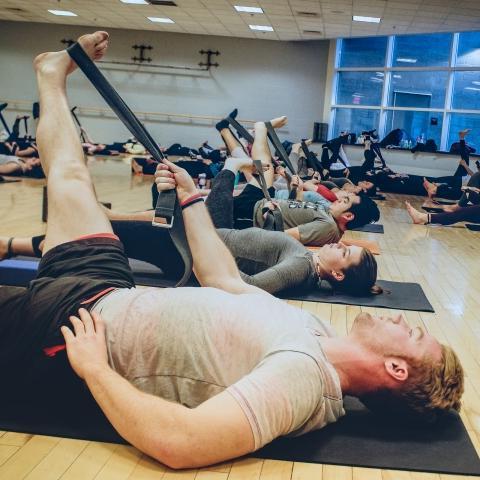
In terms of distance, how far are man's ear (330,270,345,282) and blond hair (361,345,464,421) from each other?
1545 millimetres

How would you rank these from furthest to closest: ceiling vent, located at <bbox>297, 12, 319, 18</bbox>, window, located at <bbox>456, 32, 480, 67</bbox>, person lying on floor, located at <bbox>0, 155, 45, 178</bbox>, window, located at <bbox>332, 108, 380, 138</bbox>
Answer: window, located at <bbox>332, 108, 380, 138</bbox> → window, located at <bbox>456, 32, 480, 67</bbox> → ceiling vent, located at <bbox>297, 12, 319, 18</bbox> → person lying on floor, located at <bbox>0, 155, 45, 178</bbox>

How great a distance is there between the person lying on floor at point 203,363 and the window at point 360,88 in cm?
1196

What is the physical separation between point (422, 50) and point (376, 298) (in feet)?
33.2

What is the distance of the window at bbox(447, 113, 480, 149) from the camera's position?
11.6 m

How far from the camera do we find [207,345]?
1.47m

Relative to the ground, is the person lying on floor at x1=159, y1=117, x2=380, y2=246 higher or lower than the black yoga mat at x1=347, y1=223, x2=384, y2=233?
higher

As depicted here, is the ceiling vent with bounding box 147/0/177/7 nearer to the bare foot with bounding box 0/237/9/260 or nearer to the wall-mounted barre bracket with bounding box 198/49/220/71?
the wall-mounted barre bracket with bounding box 198/49/220/71

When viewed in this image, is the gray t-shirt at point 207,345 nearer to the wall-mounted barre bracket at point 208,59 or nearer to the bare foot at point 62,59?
the bare foot at point 62,59

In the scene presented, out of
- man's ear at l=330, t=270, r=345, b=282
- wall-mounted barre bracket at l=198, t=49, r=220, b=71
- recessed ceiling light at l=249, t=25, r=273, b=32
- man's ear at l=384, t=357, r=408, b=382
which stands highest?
recessed ceiling light at l=249, t=25, r=273, b=32

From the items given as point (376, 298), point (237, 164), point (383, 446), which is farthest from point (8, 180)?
point (383, 446)

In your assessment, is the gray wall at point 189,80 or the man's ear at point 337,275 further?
the gray wall at point 189,80

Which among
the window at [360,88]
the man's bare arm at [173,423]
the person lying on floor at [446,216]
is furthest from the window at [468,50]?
the man's bare arm at [173,423]

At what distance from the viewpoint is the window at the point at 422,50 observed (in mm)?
11844

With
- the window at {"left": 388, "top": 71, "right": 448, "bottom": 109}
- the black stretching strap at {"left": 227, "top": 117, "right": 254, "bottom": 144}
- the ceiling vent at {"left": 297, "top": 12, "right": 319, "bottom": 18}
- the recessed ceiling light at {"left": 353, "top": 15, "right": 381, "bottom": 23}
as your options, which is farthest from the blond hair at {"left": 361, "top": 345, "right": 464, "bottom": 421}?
the window at {"left": 388, "top": 71, "right": 448, "bottom": 109}
